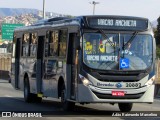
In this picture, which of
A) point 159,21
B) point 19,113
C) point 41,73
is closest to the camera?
point 19,113

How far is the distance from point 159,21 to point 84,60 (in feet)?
226

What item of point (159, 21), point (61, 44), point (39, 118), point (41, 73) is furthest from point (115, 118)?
point (159, 21)

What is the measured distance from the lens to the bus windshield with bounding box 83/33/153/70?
53.5 ft

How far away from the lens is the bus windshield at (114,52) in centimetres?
1630

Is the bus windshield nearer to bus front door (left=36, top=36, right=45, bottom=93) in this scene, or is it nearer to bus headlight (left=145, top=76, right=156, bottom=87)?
bus headlight (left=145, top=76, right=156, bottom=87)

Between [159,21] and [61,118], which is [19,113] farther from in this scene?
[159,21]

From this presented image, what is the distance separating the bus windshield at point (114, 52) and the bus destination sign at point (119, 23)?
0.24m

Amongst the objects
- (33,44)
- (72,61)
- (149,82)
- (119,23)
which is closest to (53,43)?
(72,61)

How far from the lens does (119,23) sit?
16688mm

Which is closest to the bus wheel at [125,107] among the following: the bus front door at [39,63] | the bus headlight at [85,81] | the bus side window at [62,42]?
the bus headlight at [85,81]

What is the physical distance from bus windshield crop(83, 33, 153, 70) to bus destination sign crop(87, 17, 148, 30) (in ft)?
0.79

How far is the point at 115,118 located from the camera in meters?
15.8

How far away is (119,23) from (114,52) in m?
0.93

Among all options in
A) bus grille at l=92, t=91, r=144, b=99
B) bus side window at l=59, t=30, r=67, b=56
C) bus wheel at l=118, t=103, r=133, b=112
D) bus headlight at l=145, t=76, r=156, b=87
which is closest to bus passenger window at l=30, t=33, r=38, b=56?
bus side window at l=59, t=30, r=67, b=56
